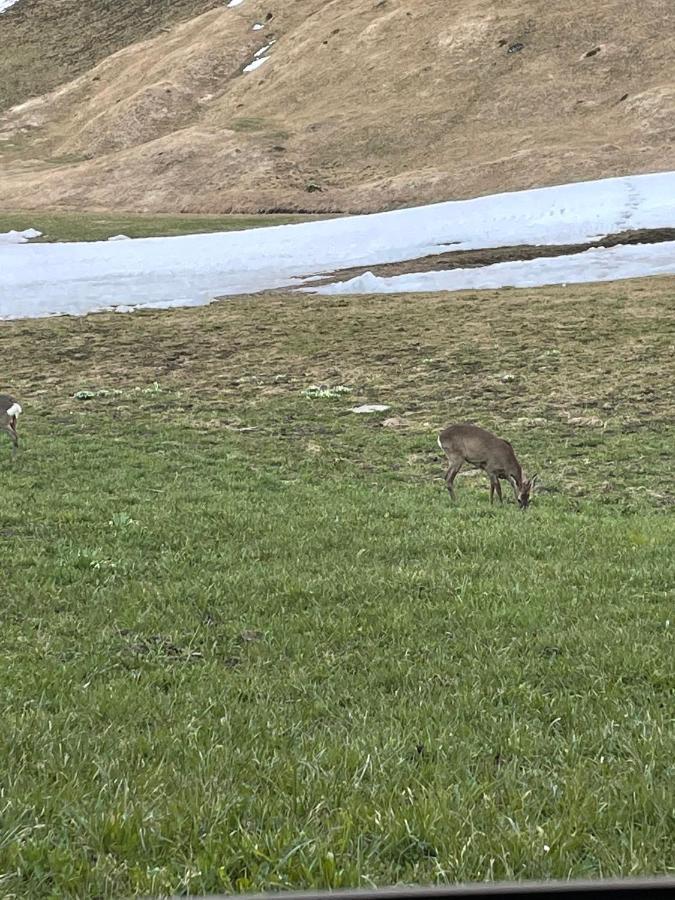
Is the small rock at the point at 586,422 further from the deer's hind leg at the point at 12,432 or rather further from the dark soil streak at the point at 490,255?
the dark soil streak at the point at 490,255

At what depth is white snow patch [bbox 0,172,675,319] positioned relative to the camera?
4334 centimetres

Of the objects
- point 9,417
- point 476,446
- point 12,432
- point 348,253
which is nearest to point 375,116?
point 348,253

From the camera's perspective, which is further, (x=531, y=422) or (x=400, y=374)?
(x=400, y=374)

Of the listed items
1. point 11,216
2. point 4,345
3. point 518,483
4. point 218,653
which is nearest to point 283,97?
point 11,216

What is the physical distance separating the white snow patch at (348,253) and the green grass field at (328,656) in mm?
23012

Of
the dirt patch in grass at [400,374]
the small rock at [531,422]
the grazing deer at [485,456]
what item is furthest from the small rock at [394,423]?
the grazing deer at [485,456]

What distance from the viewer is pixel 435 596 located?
9367mm

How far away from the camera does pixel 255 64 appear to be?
134 m

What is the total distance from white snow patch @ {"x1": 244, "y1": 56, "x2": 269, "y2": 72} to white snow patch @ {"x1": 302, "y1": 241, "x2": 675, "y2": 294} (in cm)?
9851

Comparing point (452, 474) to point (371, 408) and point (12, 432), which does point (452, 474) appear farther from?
point (12, 432)

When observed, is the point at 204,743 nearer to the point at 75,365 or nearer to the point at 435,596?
the point at 435,596

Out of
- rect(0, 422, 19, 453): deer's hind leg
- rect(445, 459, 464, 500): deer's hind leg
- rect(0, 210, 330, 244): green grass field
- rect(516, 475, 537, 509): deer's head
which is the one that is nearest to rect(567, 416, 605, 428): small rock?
rect(445, 459, 464, 500): deer's hind leg

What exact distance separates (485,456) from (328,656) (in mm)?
8736

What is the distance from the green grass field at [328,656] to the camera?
168 inches
